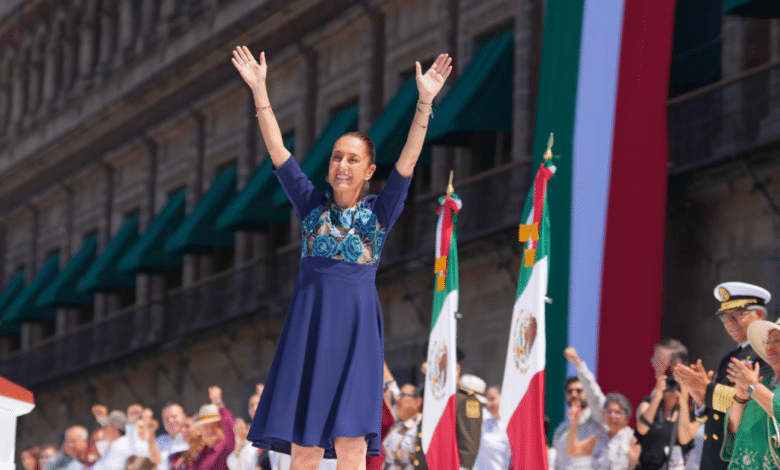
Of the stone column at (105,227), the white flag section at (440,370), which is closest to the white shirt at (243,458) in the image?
the white flag section at (440,370)

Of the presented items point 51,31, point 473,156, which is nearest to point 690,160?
point 473,156

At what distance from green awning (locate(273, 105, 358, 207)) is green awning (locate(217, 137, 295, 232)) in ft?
1.87

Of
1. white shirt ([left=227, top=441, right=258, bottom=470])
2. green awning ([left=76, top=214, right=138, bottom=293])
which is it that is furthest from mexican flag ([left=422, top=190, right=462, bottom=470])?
green awning ([left=76, top=214, right=138, bottom=293])

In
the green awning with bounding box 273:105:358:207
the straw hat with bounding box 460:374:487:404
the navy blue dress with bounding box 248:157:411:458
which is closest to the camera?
the navy blue dress with bounding box 248:157:411:458

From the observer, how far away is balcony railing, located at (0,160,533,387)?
64.3 feet

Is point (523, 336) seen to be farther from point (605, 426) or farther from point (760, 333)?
point (760, 333)

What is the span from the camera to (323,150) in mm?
23438

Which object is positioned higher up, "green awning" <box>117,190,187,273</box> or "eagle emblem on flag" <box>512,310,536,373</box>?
"green awning" <box>117,190,187,273</box>

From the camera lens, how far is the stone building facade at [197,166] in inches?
816

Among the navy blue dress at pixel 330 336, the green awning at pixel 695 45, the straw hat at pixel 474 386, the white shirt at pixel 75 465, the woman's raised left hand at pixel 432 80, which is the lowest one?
the navy blue dress at pixel 330 336

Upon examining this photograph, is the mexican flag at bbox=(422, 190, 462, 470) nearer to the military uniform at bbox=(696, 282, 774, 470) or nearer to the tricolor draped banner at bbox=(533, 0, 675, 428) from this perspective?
the tricolor draped banner at bbox=(533, 0, 675, 428)

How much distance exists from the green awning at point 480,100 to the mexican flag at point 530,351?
27.4 ft

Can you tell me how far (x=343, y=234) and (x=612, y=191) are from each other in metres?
8.86

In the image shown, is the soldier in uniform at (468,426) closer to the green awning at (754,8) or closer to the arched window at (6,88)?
the green awning at (754,8)
